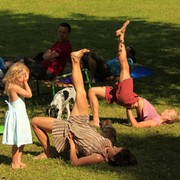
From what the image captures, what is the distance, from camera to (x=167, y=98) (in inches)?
381

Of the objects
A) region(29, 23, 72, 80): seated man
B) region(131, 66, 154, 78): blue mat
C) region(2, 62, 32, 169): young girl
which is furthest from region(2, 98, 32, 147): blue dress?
region(131, 66, 154, 78): blue mat

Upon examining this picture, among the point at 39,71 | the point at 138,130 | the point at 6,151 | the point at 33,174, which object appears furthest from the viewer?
the point at 39,71

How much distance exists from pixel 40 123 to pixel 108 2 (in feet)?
63.1

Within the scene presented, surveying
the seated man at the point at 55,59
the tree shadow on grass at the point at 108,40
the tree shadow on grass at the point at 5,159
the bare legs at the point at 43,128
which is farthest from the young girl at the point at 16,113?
the tree shadow on grass at the point at 108,40

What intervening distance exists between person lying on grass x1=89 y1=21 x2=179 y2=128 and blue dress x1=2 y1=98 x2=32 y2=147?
2.20 metres

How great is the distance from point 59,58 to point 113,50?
5.46 metres

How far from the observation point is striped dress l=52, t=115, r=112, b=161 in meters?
6.02

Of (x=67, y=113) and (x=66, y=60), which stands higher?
(x=66, y=60)

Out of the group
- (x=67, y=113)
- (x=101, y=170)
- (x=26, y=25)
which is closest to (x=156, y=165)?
(x=101, y=170)

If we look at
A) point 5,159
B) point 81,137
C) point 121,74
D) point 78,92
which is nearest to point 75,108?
point 78,92

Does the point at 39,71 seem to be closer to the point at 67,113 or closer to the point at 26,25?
the point at 67,113

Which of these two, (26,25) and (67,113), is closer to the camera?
(67,113)

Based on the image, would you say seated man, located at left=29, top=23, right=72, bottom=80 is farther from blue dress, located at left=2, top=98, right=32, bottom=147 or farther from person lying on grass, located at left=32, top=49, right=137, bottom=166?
blue dress, located at left=2, top=98, right=32, bottom=147

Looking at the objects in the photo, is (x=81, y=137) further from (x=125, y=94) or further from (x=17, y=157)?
(x=125, y=94)
